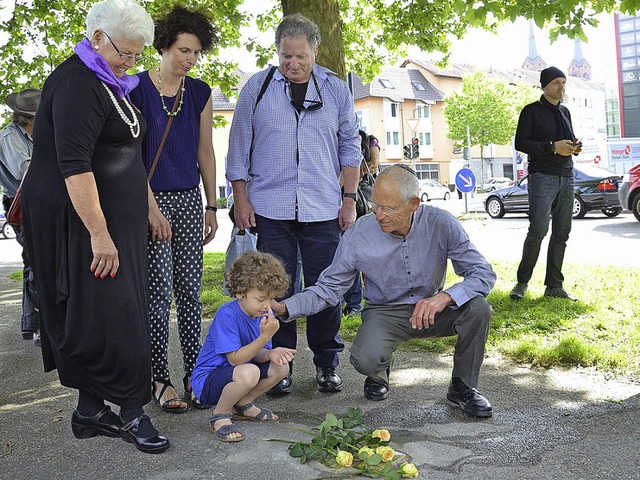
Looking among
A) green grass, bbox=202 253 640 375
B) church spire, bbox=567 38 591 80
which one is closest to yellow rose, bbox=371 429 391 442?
green grass, bbox=202 253 640 375

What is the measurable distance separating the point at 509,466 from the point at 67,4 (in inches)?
459

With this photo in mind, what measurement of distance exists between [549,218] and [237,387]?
14.9 feet

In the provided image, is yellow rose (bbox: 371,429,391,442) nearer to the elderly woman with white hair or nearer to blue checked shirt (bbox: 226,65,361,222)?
the elderly woman with white hair

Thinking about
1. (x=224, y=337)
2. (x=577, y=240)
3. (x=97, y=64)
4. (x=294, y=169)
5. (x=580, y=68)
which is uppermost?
(x=580, y=68)

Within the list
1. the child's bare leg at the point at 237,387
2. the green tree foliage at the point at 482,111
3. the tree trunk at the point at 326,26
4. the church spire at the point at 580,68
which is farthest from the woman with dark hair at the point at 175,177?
A: the church spire at the point at 580,68

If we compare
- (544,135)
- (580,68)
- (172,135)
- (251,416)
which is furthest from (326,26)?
(580,68)

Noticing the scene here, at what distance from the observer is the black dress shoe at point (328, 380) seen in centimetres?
466

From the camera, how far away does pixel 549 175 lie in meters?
7.25

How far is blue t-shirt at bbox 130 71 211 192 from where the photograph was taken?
13.7 feet

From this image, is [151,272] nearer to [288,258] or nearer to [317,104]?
[288,258]

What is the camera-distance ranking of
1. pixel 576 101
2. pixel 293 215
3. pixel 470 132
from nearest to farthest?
pixel 293 215
pixel 470 132
pixel 576 101

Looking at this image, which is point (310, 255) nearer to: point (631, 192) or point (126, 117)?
point (126, 117)

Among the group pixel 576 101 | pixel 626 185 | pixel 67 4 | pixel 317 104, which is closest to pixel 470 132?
pixel 576 101

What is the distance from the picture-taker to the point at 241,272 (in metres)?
Result: 3.83
